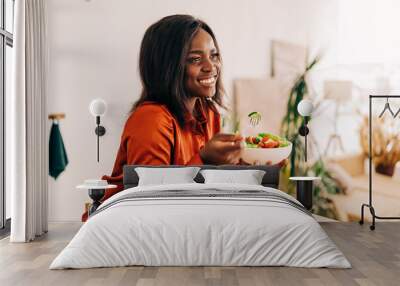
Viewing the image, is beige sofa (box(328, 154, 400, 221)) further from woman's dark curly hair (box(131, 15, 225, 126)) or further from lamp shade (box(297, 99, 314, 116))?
woman's dark curly hair (box(131, 15, 225, 126))

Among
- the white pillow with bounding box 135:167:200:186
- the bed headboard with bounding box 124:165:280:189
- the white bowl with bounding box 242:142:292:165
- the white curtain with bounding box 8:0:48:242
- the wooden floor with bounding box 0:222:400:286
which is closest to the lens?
the wooden floor with bounding box 0:222:400:286

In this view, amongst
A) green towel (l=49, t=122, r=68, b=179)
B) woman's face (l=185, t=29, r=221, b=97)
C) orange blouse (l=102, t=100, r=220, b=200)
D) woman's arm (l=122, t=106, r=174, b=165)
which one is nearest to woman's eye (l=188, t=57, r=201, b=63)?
woman's face (l=185, t=29, r=221, b=97)

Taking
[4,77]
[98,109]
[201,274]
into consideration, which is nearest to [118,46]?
[98,109]

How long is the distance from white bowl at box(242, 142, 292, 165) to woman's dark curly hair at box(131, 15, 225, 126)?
0.68 m

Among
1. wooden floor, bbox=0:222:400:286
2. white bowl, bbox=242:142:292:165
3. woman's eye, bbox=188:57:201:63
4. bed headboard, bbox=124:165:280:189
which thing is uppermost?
woman's eye, bbox=188:57:201:63

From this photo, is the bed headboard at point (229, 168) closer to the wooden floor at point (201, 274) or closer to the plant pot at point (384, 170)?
the plant pot at point (384, 170)

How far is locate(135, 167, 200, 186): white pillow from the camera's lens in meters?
6.16

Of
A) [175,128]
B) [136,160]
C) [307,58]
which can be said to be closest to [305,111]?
[307,58]

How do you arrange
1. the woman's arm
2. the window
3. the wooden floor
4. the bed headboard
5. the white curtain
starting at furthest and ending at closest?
→ the woman's arm
the bed headboard
the window
the white curtain
the wooden floor

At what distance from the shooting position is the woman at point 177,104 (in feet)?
22.2

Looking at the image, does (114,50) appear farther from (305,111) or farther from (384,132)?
(384,132)

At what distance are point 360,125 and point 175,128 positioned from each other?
7.34 ft

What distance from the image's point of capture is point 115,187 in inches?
258

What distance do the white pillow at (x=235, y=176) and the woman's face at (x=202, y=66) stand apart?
1.10 metres
